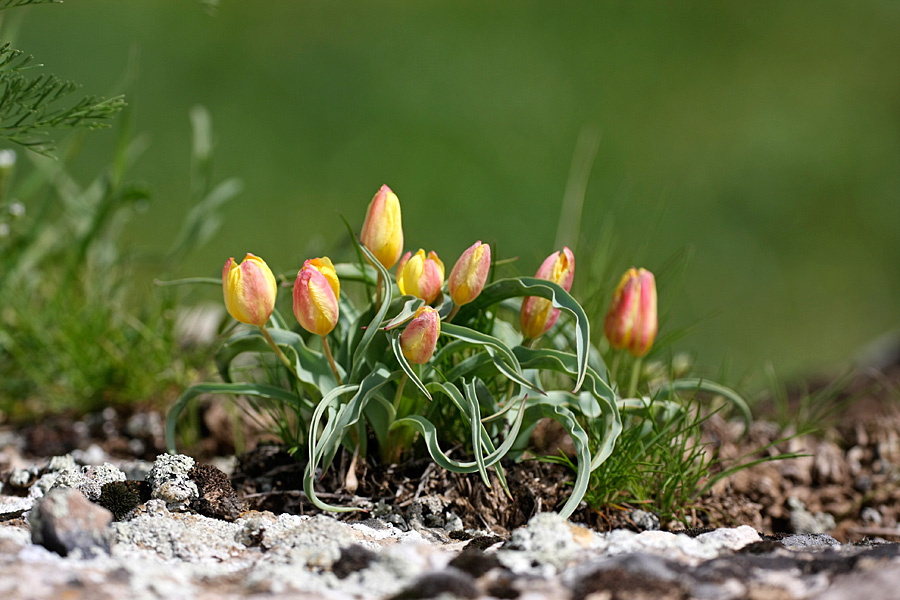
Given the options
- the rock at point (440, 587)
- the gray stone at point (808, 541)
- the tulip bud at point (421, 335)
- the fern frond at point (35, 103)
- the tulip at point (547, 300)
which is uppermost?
the fern frond at point (35, 103)

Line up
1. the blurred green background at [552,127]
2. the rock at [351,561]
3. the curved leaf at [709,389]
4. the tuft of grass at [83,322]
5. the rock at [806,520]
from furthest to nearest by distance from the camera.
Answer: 1. the blurred green background at [552,127]
2. the tuft of grass at [83,322]
3. the rock at [806,520]
4. the curved leaf at [709,389]
5. the rock at [351,561]

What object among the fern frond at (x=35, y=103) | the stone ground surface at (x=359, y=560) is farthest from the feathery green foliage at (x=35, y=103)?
the stone ground surface at (x=359, y=560)

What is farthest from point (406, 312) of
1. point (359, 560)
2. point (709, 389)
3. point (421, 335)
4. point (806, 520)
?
point (806, 520)

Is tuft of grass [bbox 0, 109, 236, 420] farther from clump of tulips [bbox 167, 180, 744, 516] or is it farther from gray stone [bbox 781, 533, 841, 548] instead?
gray stone [bbox 781, 533, 841, 548]

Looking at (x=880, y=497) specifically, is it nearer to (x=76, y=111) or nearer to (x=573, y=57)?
(x=76, y=111)

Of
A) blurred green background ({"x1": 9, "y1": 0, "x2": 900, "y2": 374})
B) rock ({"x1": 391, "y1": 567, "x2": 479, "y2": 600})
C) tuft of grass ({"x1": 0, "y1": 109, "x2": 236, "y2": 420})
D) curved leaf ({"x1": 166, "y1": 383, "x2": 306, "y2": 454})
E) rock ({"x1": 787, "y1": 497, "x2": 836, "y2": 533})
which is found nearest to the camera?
rock ({"x1": 391, "y1": 567, "x2": 479, "y2": 600})

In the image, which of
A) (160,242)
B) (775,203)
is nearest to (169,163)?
(160,242)

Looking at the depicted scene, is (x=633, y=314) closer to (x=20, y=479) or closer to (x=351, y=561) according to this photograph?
(x=351, y=561)

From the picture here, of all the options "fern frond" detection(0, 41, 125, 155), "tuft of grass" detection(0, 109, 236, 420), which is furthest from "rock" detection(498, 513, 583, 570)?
"tuft of grass" detection(0, 109, 236, 420)

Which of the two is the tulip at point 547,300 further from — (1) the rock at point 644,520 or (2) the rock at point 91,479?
(2) the rock at point 91,479
